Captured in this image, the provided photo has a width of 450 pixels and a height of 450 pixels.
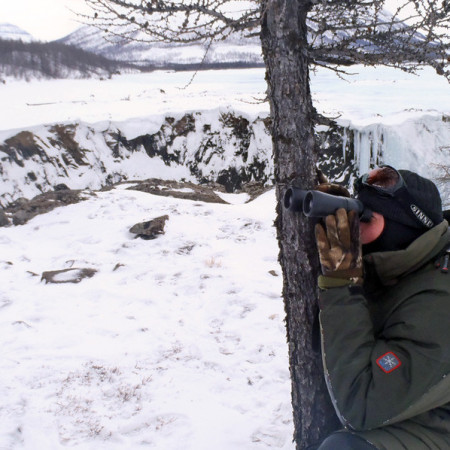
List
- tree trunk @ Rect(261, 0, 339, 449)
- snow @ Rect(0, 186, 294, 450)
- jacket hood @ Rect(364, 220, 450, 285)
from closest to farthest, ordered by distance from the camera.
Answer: jacket hood @ Rect(364, 220, 450, 285), tree trunk @ Rect(261, 0, 339, 449), snow @ Rect(0, 186, 294, 450)

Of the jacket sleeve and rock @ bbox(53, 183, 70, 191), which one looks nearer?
the jacket sleeve

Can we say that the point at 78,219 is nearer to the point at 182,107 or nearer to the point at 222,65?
the point at 182,107

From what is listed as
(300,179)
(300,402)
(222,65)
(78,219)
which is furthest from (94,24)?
(222,65)

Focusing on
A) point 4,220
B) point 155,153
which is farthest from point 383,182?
point 155,153

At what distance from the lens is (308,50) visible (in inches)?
80.9

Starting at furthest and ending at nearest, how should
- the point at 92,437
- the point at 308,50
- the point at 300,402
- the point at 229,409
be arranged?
the point at 229,409 < the point at 92,437 < the point at 300,402 < the point at 308,50

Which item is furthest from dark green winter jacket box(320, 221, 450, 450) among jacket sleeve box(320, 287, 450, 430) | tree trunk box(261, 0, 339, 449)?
tree trunk box(261, 0, 339, 449)

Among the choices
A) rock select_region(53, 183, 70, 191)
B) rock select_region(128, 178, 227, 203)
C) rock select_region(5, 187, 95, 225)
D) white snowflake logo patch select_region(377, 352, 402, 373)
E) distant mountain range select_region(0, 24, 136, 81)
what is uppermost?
distant mountain range select_region(0, 24, 136, 81)

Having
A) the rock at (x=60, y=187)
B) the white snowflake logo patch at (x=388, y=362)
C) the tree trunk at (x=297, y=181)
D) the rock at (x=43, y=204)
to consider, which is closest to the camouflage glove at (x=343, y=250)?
the white snowflake logo patch at (x=388, y=362)

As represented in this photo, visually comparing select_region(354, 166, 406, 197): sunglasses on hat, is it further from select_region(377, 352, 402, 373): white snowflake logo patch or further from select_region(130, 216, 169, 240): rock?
select_region(130, 216, 169, 240): rock

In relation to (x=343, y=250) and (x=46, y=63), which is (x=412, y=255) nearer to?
(x=343, y=250)

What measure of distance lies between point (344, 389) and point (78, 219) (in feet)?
26.3

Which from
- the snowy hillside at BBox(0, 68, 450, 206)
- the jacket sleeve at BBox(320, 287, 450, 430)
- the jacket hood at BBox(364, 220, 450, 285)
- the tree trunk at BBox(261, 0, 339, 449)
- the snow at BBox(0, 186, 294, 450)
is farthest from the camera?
the snowy hillside at BBox(0, 68, 450, 206)

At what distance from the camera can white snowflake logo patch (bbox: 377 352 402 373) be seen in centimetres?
147
